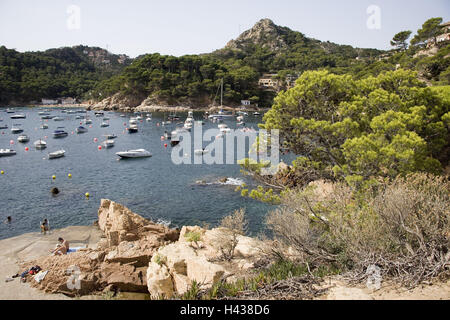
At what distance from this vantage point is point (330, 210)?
40.9ft

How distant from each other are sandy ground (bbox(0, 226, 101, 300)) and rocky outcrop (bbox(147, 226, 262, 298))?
351 cm

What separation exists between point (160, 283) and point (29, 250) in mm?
11362

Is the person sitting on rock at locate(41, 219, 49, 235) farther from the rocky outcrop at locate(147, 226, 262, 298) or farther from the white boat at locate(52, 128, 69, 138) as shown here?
the white boat at locate(52, 128, 69, 138)

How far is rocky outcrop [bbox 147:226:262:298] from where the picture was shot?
12516mm

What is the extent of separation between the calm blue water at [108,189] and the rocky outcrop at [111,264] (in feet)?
17.7

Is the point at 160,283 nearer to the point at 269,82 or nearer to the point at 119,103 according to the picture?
the point at 119,103

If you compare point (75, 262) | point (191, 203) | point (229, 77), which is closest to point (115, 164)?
point (191, 203)

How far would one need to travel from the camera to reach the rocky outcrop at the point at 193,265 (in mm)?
12516

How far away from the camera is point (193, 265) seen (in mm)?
13227

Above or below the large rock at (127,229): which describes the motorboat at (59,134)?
above

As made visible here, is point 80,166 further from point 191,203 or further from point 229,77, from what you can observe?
point 229,77

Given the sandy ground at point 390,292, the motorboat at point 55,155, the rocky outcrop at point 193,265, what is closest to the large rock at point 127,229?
the rocky outcrop at point 193,265

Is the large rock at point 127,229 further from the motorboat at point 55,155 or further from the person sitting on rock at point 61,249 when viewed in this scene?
the motorboat at point 55,155

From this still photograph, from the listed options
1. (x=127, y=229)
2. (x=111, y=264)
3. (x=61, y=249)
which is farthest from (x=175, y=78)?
(x=111, y=264)
